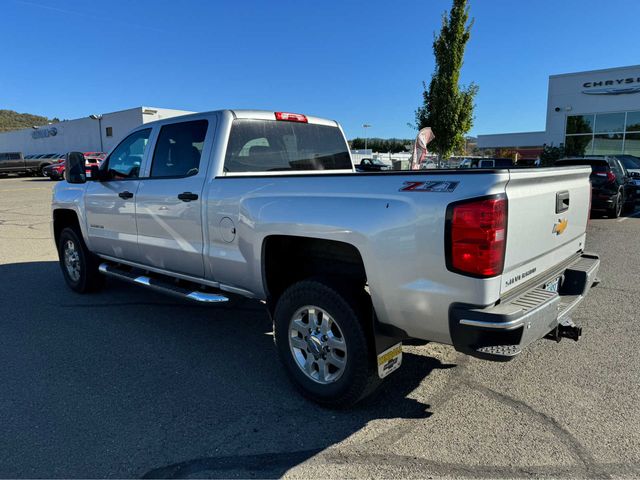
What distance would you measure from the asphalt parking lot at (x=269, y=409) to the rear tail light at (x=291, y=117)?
2094 mm

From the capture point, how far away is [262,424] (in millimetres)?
3068

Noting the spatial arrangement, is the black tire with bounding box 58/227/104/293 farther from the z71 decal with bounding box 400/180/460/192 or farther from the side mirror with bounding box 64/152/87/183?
the z71 decal with bounding box 400/180/460/192

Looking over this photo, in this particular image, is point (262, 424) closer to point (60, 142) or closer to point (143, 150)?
point (143, 150)

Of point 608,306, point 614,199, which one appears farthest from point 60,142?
A: point 608,306

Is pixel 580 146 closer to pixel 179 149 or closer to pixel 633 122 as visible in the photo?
pixel 633 122

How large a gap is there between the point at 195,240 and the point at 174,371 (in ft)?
3.59

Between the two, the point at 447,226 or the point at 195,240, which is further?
the point at 195,240

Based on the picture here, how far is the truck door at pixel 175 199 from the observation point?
4.05 m

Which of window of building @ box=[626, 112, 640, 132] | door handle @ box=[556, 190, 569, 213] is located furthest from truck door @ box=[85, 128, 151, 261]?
window of building @ box=[626, 112, 640, 132]

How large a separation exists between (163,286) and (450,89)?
19362 millimetres

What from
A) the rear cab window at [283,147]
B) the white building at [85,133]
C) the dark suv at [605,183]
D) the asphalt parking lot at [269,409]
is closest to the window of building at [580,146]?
the dark suv at [605,183]

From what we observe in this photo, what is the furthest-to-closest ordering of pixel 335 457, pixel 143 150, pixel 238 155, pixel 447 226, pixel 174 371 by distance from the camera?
pixel 143 150
pixel 238 155
pixel 174 371
pixel 335 457
pixel 447 226

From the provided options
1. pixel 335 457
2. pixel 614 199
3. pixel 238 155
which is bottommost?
pixel 335 457

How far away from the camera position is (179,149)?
4.43 m
